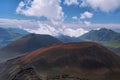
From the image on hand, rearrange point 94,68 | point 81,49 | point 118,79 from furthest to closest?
point 81,49 < point 94,68 < point 118,79

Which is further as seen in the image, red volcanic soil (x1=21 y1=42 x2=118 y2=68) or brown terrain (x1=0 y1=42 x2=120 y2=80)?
red volcanic soil (x1=21 y1=42 x2=118 y2=68)

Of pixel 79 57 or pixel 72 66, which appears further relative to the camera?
pixel 79 57

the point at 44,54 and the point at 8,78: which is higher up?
the point at 44,54

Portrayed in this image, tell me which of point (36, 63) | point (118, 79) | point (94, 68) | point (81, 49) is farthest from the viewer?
point (81, 49)

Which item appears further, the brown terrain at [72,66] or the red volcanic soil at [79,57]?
the red volcanic soil at [79,57]

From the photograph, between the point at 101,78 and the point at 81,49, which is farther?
the point at 81,49

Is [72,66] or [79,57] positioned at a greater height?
[79,57]

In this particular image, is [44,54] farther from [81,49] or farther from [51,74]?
[51,74]

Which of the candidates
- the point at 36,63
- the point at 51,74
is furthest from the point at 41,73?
the point at 36,63
